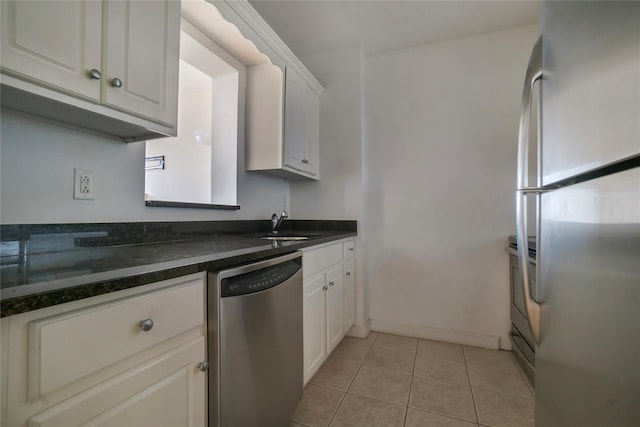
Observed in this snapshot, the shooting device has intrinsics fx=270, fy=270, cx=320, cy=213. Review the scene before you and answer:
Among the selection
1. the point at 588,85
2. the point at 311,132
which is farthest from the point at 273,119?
the point at 588,85

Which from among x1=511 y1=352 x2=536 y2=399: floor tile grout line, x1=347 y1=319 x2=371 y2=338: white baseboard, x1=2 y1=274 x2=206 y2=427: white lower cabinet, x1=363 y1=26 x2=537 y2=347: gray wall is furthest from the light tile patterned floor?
x1=2 y1=274 x2=206 y2=427: white lower cabinet

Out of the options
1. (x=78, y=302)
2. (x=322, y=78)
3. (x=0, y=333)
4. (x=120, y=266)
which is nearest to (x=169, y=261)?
(x=120, y=266)

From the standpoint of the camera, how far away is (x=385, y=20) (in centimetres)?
215

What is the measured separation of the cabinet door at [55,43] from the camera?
71cm

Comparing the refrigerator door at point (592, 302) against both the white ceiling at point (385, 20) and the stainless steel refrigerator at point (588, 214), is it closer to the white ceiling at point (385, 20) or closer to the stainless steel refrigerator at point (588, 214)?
the stainless steel refrigerator at point (588, 214)

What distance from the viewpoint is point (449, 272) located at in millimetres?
2383

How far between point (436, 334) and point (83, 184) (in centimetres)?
266

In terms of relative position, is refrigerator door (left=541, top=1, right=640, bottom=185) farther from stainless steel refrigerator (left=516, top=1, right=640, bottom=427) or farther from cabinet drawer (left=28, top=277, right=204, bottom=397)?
cabinet drawer (left=28, top=277, right=204, bottom=397)

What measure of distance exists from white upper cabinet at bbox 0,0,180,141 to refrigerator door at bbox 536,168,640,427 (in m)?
1.36

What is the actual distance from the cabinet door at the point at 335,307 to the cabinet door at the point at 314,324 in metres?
0.08

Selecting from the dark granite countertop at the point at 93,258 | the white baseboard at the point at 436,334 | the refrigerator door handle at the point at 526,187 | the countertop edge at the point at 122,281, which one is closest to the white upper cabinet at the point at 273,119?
the dark granite countertop at the point at 93,258

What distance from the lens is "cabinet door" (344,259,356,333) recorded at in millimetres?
2162

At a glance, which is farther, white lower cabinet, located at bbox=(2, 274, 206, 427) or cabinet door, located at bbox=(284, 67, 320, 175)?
cabinet door, located at bbox=(284, 67, 320, 175)

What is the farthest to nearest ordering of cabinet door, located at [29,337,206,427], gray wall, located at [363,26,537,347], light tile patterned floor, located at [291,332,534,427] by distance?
gray wall, located at [363,26,537,347] < light tile patterned floor, located at [291,332,534,427] < cabinet door, located at [29,337,206,427]
